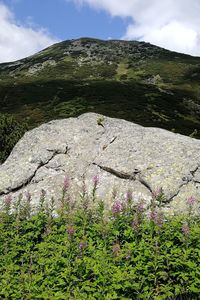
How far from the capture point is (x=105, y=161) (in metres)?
16.6

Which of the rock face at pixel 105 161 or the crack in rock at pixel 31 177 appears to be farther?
the crack in rock at pixel 31 177

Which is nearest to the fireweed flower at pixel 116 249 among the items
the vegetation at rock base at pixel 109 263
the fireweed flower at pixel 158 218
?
the vegetation at rock base at pixel 109 263

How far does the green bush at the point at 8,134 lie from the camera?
109 ft

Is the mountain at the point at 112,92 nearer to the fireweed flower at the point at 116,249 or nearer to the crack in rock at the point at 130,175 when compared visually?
the crack in rock at the point at 130,175

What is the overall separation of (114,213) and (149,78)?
143 meters

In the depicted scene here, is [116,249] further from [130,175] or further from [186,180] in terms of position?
[130,175]

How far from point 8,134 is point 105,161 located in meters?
20.7

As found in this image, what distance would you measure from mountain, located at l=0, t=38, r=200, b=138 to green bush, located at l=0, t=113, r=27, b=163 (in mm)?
41500

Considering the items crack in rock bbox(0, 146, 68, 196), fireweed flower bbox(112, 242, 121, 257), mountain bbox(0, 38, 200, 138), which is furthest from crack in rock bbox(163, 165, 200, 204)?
mountain bbox(0, 38, 200, 138)

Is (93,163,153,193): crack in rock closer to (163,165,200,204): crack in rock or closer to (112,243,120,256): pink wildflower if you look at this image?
(163,165,200,204): crack in rock

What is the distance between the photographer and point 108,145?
57.5 feet

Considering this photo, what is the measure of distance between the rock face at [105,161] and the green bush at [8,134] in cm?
1415

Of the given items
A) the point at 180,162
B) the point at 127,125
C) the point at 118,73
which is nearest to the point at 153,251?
the point at 180,162

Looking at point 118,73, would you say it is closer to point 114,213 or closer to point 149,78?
point 149,78
